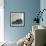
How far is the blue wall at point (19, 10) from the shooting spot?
588 cm

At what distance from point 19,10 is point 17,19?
1.28 feet

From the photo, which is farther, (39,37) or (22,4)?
(22,4)

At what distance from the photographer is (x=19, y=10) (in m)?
5.90

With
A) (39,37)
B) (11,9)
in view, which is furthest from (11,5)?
(39,37)

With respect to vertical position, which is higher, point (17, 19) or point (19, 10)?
point (19, 10)

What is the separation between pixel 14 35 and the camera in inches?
234

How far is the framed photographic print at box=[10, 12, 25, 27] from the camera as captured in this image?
5.91m

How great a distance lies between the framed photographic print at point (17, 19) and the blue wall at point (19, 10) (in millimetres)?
127

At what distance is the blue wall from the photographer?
19.3ft

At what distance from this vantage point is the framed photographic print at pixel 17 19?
19.4ft

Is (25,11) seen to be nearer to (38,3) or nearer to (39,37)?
(38,3)

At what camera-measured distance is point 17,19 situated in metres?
5.94

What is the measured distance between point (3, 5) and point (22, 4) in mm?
801

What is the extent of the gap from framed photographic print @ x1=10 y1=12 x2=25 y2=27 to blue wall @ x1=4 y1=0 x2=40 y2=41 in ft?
0.42
